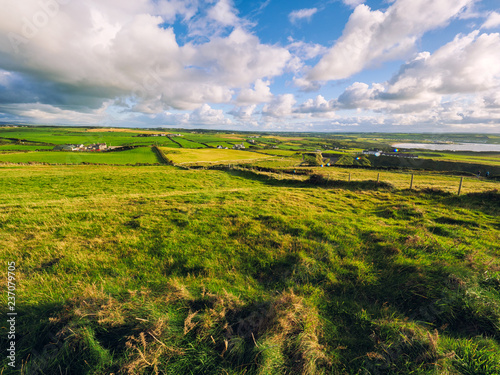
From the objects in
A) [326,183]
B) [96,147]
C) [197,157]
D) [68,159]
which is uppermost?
[96,147]

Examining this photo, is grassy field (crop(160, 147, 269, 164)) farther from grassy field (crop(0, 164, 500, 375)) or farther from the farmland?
grassy field (crop(0, 164, 500, 375))

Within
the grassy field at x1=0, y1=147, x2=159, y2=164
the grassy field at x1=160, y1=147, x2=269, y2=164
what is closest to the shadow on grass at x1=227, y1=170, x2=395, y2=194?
A: the grassy field at x1=160, y1=147, x2=269, y2=164

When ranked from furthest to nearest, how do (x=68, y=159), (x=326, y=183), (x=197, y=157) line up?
(x=197, y=157) < (x=68, y=159) < (x=326, y=183)

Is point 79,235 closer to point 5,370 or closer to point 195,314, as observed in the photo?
point 5,370

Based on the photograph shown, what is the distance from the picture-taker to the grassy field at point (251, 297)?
2.79 m

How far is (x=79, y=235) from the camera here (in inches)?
279

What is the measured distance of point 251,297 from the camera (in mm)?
4086

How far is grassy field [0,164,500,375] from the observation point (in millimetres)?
2789

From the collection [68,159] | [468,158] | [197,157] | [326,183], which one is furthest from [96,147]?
[468,158]

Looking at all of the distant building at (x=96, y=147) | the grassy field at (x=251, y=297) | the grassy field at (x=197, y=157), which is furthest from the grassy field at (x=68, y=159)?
the grassy field at (x=251, y=297)

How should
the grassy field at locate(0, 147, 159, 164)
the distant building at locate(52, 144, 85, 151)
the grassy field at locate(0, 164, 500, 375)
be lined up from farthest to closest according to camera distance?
1. the distant building at locate(52, 144, 85, 151)
2. the grassy field at locate(0, 147, 159, 164)
3. the grassy field at locate(0, 164, 500, 375)

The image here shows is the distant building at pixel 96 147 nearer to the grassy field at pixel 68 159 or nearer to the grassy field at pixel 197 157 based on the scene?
the grassy field at pixel 68 159

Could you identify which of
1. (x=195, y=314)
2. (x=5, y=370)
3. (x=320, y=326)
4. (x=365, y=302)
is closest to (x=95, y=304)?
(x=5, y=370)

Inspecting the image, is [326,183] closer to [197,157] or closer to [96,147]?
[197,157]
